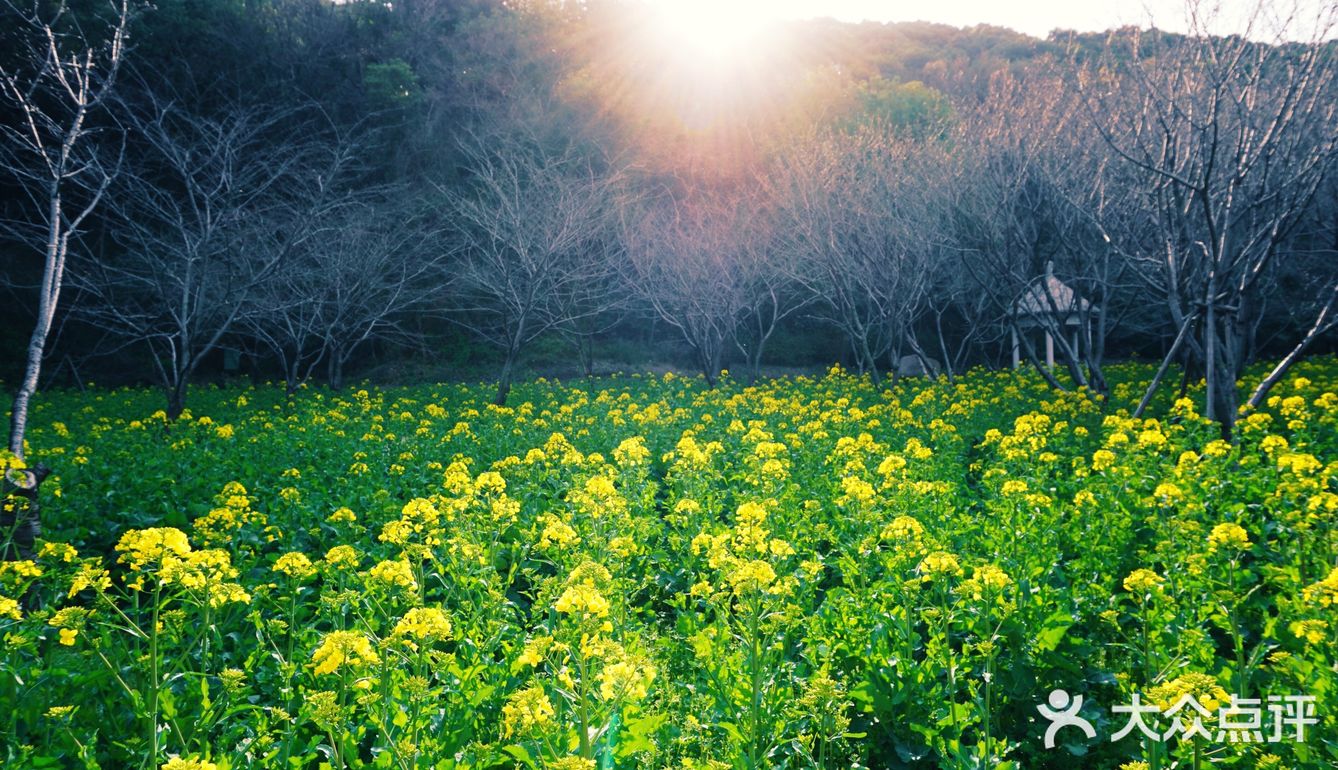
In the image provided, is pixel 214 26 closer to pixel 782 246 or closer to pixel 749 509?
pixel 782 246

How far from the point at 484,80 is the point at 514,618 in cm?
2917

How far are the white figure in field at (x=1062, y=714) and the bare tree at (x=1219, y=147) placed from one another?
664cm

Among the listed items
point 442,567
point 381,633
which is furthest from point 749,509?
point 381,633

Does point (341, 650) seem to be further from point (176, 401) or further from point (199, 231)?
point (199, 231)

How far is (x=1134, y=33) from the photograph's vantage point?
9.33 meters

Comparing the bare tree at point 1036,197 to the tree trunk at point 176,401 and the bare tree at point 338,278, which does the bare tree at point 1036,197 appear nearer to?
the bare tree at point 338,278

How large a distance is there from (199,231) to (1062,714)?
44.7 ft

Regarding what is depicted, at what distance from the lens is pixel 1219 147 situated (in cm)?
904

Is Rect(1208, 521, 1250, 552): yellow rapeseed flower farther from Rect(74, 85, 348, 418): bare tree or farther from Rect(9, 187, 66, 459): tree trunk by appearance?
Rect(74, 85, 348, 418): bare tree

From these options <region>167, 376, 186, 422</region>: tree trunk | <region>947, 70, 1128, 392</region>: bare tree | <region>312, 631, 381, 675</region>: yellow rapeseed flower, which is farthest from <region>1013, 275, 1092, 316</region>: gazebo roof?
<region>167, 376, 186, 422</region>: tree trunk

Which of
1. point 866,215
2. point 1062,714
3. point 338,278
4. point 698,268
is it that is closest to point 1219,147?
point 866,215

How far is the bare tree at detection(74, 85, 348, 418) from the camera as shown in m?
11.2

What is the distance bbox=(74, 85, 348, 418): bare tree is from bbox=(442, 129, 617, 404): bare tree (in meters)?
3.62

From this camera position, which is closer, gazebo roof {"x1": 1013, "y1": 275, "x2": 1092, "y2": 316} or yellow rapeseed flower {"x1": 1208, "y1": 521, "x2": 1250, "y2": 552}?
yellow rapeseed flower {"x1": 1208, "y1": 521, "x2": 1250, "y2": 552}
